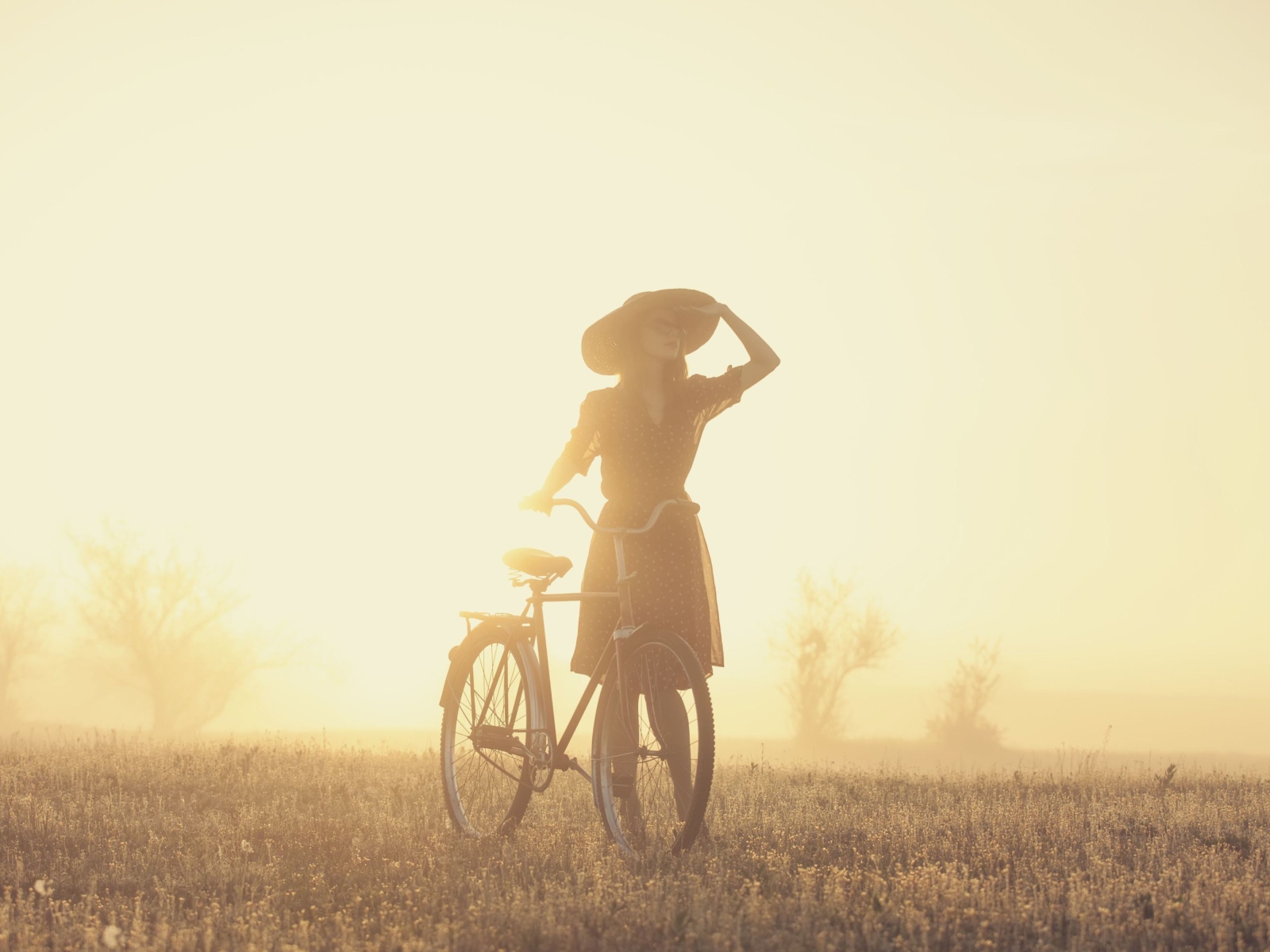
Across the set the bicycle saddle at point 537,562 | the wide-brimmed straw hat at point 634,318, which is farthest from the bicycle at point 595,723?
the wide-brimmed straw hat at point 634,318

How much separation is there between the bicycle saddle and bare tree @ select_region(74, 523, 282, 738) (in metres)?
48.0

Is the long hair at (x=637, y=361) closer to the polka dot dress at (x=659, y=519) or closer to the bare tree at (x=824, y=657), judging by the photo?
the polka dot dress at (x=659, y=519)

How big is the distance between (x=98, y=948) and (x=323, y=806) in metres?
3.45

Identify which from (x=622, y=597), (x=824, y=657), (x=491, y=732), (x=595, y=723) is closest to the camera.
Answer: (x=595, y=723)

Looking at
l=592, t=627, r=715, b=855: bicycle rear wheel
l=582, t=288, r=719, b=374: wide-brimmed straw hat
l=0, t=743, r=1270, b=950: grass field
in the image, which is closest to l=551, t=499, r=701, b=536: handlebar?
l=592, t=627, r=715, b=855: bicycle rear wheel

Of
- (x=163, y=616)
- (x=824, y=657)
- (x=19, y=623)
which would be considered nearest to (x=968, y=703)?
(x=824, y=657)

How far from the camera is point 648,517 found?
6.00 metres

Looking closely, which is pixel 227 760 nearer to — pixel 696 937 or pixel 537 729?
pixel 537 729

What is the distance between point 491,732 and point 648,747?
110 centimetres

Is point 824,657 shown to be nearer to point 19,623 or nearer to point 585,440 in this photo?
point 19,623

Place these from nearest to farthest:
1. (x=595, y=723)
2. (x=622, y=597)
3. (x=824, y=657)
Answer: (x=595, y=723)
(x=622, y=597)
(x=824, y=657)

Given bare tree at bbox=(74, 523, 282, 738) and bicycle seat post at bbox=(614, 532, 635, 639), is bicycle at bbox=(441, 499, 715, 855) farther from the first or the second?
bare tree at bbox=(74, 523, 282, 738)

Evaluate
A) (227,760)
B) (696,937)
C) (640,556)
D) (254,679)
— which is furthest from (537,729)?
(254,679)

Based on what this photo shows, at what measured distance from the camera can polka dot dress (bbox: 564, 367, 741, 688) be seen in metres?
5.99
